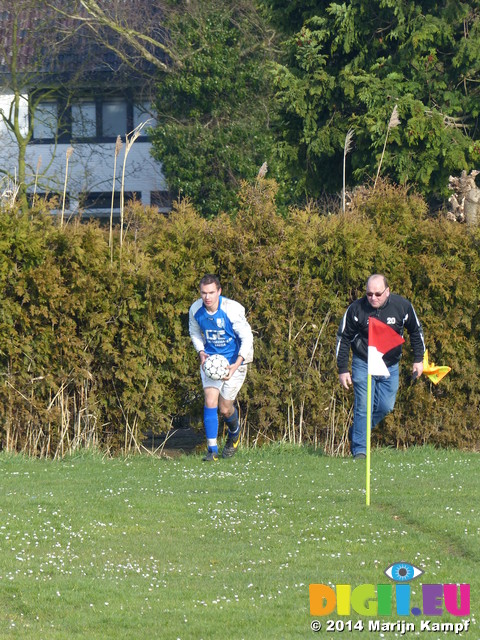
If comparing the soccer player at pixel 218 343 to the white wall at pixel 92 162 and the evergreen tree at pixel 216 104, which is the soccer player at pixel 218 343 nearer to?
the evergreen tree at pixel 216 104

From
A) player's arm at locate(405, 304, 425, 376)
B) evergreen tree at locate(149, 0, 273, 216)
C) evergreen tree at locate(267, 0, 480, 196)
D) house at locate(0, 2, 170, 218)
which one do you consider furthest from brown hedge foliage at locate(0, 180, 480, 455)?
house at locate(0, 2, 170, 218)

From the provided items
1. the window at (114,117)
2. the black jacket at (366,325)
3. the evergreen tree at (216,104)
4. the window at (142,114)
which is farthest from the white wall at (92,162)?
the black jacket at (366,325)

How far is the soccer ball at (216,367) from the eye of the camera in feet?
40.2

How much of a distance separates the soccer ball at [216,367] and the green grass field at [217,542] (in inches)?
37.9

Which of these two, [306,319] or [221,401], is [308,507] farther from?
[306,319]

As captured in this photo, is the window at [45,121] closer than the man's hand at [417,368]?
No

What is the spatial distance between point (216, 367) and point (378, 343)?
254cm

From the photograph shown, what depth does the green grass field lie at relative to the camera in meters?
6.16

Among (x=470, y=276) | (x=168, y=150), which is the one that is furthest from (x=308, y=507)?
(x=168, y=150)

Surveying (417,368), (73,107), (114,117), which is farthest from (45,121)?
(417,368)

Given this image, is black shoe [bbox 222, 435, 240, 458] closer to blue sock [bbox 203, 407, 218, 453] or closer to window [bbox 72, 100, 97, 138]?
blue sock [bbox 203, 407, 218, 453]

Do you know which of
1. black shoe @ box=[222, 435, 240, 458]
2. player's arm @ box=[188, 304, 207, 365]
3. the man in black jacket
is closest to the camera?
the man in black jacket

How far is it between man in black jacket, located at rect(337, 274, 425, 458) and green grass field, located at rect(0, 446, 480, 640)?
2.23 feet

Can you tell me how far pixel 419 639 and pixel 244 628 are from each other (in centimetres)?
93
